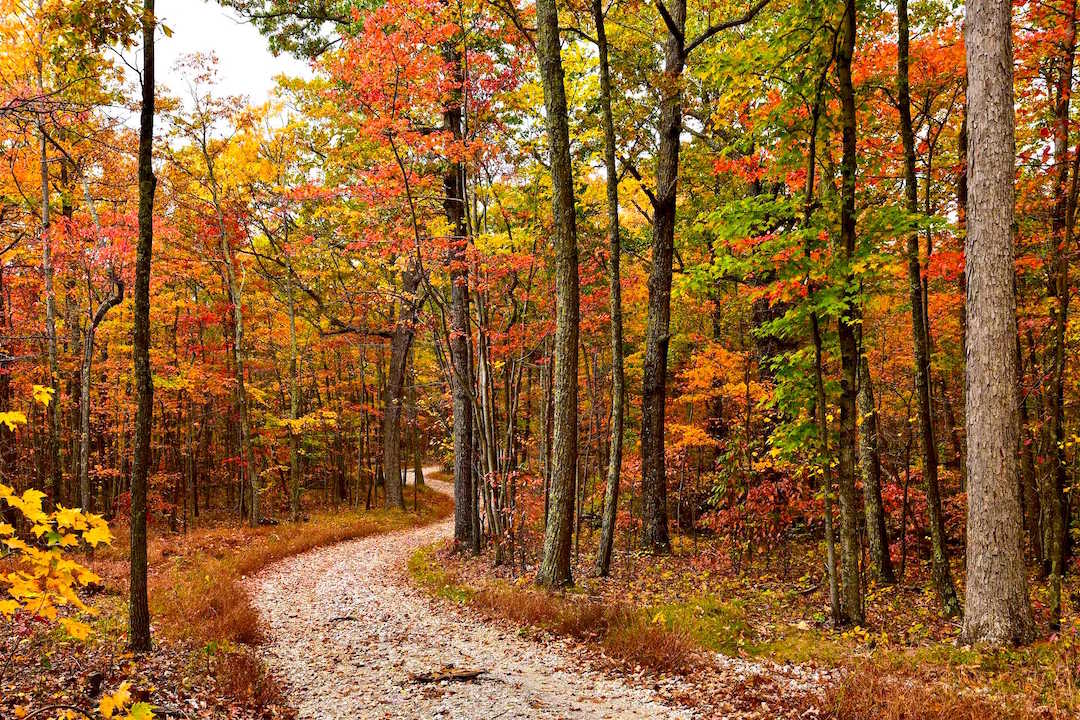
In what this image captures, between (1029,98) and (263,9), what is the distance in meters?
14.7

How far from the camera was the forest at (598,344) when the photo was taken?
558 centimetres

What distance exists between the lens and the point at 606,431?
56.5ft

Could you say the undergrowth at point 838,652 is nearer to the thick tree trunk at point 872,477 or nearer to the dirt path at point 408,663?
the dirt path at point 408,663

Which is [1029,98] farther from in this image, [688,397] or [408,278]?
[408,278]

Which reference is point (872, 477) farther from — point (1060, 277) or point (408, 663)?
point (408, 663)

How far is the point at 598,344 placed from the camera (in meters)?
19.2

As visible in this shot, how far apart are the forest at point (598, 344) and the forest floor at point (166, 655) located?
0.06 m

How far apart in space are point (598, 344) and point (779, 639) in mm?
13027

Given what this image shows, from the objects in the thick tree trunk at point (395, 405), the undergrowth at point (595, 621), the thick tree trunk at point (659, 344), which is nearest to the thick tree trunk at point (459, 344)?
the undergrowth at point (595, 621)

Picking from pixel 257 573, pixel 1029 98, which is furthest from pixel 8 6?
pixel 1029 98

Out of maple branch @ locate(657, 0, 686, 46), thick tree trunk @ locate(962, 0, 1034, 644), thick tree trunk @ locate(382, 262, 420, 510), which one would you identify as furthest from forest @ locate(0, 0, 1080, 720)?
thick tree trunk @ locate(382, 262, 420, 510)

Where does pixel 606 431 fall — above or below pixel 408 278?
below

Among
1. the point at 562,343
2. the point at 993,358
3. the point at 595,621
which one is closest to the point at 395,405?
the point at 562,343

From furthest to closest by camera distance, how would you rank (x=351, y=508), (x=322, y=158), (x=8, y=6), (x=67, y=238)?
(x=351, y=508) → (x=322, y=158) → (x=67, y=238) → (x=8, y=6)
